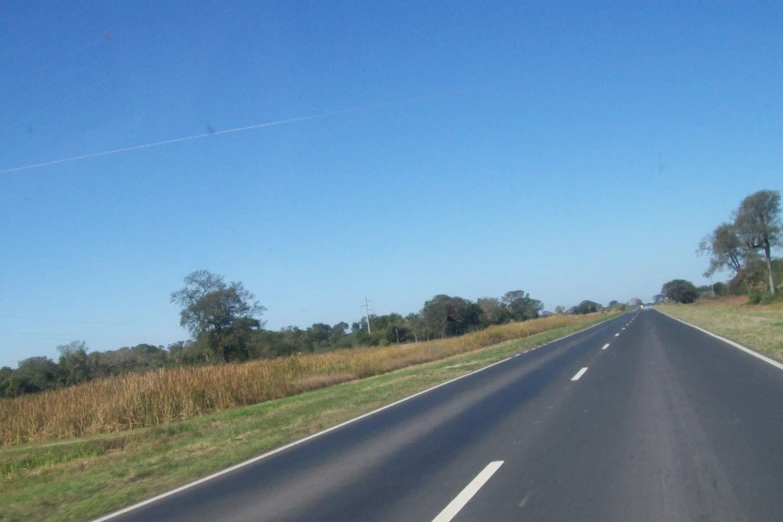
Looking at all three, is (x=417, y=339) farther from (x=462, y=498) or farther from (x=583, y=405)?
(x=462, y=498)

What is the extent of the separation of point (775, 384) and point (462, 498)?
29.5 feet

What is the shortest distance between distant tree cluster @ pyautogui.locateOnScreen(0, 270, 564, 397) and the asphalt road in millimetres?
16894

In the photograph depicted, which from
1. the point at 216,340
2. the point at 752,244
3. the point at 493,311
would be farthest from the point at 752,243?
the point at 216,340

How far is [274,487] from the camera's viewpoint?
336 inches

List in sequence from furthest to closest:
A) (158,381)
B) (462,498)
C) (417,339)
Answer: (417,339), (158,381), (462,498)

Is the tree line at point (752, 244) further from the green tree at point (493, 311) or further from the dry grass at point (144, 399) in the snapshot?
the dry grass at point (144, 399)

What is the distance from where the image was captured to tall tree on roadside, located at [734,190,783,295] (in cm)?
8600

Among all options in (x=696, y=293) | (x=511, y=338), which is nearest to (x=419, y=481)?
(x=511, y=338)

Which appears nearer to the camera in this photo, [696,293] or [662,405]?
[662,405]

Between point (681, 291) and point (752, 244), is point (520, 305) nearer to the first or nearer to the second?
point (752, 244)

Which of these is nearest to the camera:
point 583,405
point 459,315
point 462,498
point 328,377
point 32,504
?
point 462,498

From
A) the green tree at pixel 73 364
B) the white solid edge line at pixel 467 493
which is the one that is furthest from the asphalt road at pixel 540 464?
the green tree at pixel 73 364

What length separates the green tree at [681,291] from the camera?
172 meters

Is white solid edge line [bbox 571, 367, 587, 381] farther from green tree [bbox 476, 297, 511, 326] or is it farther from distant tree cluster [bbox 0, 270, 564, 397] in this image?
green tree [bbox 476, 297, 511, 326]
